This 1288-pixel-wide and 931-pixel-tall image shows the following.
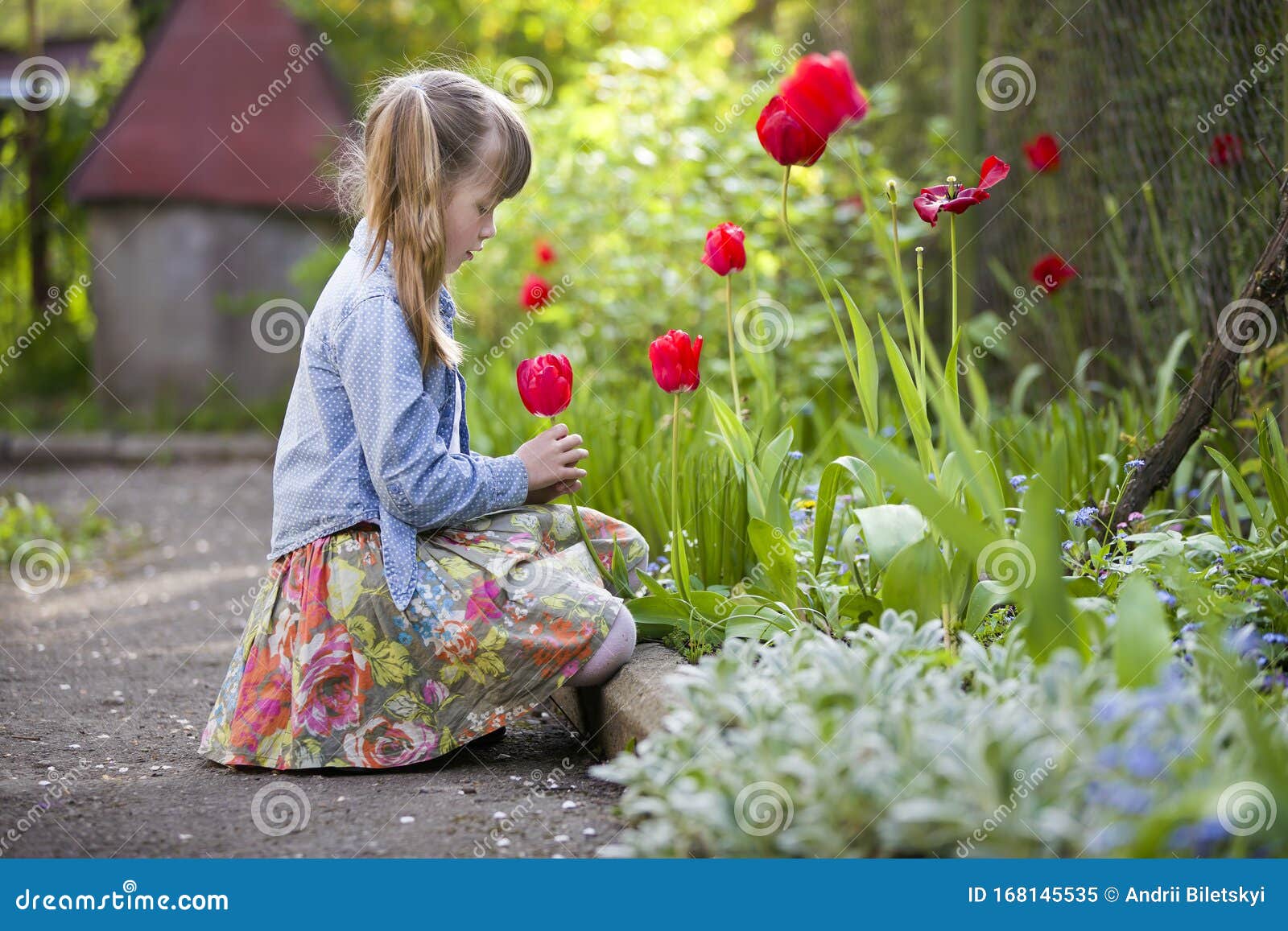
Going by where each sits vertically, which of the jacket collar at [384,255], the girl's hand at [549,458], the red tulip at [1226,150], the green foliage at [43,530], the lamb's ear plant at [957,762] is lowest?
the green foliage at [43,530]

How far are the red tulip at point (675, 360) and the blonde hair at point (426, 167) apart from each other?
1.13 ft

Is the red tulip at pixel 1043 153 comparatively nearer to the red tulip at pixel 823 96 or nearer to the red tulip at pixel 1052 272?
the red tulip at pixel 1052 272

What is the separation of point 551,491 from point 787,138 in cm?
73

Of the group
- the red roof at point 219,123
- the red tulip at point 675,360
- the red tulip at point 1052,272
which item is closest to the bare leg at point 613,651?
the red tulip at point 675,360

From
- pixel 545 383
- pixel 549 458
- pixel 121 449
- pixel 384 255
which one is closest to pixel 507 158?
pixel 384 255

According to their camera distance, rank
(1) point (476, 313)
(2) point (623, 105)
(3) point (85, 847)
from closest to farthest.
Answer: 1. (3) point (85, 847)
2. (2) point (623, 105)
3. (1) point (476, 313)

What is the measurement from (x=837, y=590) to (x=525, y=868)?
80 cm

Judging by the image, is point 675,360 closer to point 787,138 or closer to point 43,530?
point 787,138

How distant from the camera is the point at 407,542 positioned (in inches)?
77.6

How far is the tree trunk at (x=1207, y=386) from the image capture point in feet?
6.76

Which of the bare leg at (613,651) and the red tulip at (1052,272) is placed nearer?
the bare leg at (613,651)

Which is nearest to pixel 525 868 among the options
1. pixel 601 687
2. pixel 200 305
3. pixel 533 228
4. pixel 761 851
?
pixel 761 851

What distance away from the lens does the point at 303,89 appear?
7.53m

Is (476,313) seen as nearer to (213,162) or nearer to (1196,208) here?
(213,162)
